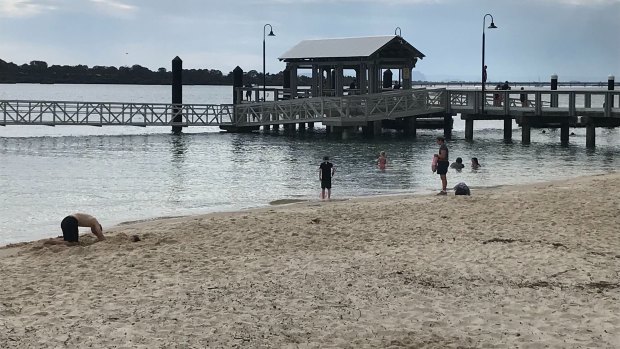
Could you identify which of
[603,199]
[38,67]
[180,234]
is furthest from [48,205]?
[38,67]

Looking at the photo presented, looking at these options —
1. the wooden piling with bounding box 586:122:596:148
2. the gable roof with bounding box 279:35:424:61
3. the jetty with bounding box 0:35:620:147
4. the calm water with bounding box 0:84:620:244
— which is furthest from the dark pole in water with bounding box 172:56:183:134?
the wooden piling with bounding box 586:122:596:148

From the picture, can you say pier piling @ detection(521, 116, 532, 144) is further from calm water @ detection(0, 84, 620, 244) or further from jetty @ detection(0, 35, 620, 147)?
calm water @ detection(0, 84, 620, 244)

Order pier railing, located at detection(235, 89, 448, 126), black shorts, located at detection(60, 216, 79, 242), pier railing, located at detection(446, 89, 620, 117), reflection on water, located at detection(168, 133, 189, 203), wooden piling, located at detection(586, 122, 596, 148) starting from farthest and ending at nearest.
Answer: pier railing, located at detection(235, 89, 448, 126), wooden piling, located at detection(586, 122, 596, 148), pier railing, located at detection(446, 89, 620, 117), reflection on water, located at detection(168, 133, 189, 203), black shorts, located at detection(60, 216, 79, 242)

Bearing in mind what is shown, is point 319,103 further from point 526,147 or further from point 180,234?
point 180,234

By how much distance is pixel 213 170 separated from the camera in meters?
31.4

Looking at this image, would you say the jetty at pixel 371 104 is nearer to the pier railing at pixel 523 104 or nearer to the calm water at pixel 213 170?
the pier railing at pixel 523 104

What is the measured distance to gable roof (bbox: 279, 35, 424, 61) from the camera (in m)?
45.7

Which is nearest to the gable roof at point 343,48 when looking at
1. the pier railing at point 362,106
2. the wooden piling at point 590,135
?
the pier railing at point 362,106

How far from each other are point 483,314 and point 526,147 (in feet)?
113

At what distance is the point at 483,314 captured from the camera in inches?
353

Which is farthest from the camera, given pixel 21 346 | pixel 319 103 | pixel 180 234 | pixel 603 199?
pixel 319 103

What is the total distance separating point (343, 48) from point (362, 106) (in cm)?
449

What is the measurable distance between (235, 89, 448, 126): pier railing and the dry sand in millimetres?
28206

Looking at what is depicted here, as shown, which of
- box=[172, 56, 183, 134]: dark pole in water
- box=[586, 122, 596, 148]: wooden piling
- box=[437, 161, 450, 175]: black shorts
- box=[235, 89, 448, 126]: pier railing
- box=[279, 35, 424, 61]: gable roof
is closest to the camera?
box=[437, 161, 450, 175]: black shorts
